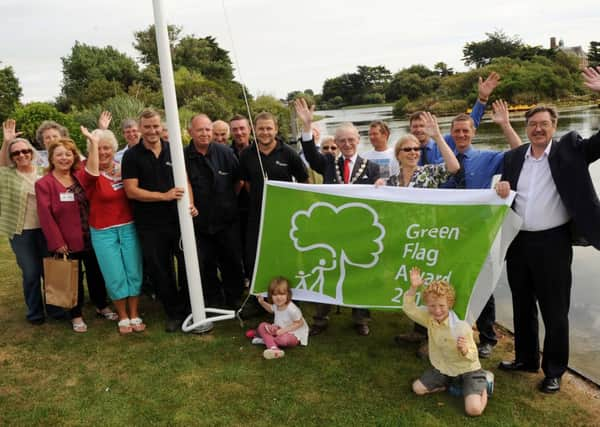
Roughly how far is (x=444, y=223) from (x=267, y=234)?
156 cm

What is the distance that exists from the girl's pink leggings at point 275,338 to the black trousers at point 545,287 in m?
1.95

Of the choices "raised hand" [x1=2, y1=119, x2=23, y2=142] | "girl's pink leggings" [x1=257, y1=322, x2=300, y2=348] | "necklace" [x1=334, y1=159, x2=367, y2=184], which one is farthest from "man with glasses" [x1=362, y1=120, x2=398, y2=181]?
"raised hand" [x1=2, y1=119, x2=23, y2=142]

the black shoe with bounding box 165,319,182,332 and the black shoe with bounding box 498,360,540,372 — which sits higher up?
the black shoe with bounding box 165,319,182,332

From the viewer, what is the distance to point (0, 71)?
45.1m

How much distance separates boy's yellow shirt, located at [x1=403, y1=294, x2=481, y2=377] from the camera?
11.3 feet

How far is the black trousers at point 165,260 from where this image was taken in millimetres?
4691

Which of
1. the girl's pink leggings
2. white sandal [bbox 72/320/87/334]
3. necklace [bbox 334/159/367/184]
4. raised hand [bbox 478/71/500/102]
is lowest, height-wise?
the girl's pink leggings

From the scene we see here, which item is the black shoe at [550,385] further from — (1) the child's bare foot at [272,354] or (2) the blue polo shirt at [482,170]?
(1) the child's bare foot at [272,354]

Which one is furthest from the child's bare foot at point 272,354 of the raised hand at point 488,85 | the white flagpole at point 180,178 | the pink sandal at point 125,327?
the raised hand at point 488,85

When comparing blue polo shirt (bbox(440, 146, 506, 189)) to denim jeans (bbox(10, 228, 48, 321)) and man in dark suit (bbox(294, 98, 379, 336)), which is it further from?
denim jeans (bbox(10, 228, 48, 321))

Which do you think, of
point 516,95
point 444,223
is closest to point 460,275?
point 444,223

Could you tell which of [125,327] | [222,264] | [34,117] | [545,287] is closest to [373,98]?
[34,117]

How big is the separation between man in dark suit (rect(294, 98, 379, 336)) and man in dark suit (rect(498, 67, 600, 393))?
128 centimetres

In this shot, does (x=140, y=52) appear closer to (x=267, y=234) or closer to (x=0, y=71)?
(x=0, y=71)
